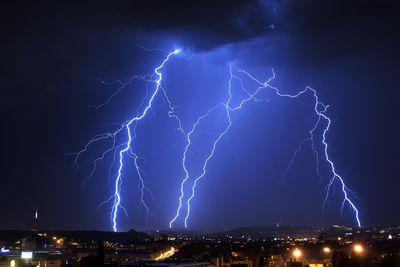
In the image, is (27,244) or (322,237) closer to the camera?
(27,244)

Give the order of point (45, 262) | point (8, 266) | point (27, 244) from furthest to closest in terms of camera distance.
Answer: point (27, 244)
point (45, 262)
point (8, 266)

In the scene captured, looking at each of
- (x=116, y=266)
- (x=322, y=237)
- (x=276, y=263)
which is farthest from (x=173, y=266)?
(x=322, y=237)

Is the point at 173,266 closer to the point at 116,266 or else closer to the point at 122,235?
the point at 116,266

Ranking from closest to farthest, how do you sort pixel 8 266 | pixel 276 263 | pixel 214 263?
pixel 214 263
pixel 8 266
pixel 276 263

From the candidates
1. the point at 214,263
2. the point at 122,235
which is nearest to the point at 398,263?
the point at 214,263

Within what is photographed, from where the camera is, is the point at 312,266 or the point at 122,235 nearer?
the point at 312,266

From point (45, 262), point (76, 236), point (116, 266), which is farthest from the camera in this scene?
point (76, 236)

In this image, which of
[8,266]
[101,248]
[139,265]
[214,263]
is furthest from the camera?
[8,266]

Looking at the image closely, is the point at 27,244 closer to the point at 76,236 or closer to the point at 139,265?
the point at 139,265
